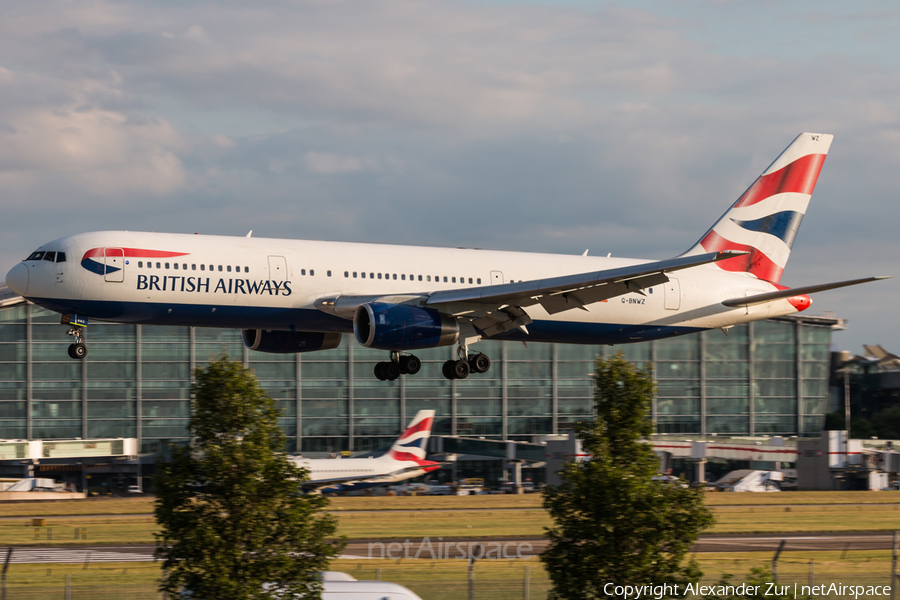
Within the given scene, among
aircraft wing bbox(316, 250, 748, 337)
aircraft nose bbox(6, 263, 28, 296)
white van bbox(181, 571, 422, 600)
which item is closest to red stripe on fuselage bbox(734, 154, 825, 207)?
aircraft wing bbox(316, 250, 748, 337)

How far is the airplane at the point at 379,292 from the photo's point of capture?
125ft

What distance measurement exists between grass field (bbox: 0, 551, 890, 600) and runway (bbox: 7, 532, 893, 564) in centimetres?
213

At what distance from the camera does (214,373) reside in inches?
837

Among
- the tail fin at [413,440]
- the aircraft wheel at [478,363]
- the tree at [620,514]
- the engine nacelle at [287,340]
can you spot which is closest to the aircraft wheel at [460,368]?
the aircraft wheel at [478,363]

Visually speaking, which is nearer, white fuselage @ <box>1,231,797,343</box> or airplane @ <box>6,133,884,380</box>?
white fuselage @ <box>1,231,797,343</box>

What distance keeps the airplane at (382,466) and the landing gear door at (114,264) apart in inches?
1326

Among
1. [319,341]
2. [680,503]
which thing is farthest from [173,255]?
[680,503]

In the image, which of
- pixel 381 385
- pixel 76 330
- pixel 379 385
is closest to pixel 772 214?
pixel 76 330

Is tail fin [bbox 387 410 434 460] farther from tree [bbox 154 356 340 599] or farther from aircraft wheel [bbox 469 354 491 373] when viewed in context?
tree [bbox 154 356 340 599]

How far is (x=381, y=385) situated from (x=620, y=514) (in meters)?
83.5

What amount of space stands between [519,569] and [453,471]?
210ft

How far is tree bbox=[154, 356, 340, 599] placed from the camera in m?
20.3

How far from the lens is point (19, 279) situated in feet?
124

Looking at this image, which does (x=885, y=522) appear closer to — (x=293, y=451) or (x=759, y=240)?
(x=759, y=240)
